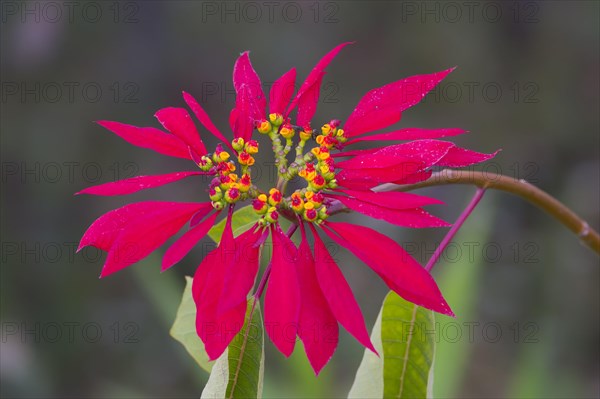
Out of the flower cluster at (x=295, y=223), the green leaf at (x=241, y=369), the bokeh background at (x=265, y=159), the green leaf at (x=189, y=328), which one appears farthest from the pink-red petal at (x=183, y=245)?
the bokeh background at (x=265, y=159)

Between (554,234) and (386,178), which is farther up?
(386,178)

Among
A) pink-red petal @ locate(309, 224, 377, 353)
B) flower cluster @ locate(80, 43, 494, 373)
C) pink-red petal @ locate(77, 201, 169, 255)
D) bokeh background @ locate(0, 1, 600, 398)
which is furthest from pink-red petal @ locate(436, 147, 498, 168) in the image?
bokeh background @ locate(0, 1, 600, 398)

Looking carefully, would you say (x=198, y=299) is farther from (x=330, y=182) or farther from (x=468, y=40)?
(x=468, y=40)

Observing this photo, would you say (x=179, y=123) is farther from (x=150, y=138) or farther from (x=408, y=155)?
(x=408, y=155)

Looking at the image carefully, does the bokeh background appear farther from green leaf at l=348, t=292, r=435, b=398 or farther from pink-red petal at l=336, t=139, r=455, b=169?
pink-red petal at l=336, t=139, r=455, b=169

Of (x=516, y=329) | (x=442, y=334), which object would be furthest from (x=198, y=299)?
(x=516, y=329)

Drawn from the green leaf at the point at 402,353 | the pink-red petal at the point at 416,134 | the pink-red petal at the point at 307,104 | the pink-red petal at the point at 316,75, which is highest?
the pink-red petal at the point at 316,75

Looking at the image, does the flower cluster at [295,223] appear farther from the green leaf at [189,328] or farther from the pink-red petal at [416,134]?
the green leaf at [189,328]
